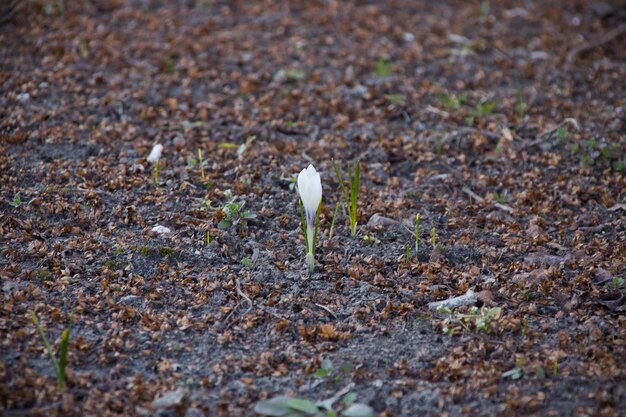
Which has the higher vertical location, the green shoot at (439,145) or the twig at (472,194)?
the green shoot at (439,145)

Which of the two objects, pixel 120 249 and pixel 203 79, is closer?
pixel 120 249

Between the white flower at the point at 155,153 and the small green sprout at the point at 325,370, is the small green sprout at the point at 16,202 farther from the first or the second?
the small green sprout at the point at 325,370

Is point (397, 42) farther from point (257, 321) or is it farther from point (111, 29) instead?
point (257, 321)

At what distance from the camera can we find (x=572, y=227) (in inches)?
119

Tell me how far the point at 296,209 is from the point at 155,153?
803mm

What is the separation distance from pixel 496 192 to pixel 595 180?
51 cm

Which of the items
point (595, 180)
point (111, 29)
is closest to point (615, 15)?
point (595, 180)

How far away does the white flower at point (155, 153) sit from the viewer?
3.33 m

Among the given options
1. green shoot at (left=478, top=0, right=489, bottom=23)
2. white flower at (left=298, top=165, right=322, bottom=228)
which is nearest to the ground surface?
green shoot at (left=478, top=0, right=489, bottom=23)

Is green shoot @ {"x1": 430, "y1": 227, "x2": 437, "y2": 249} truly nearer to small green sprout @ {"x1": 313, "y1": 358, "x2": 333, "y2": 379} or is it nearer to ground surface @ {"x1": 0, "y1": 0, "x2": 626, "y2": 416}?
ground surface @ {"x1": 0, "y1": 0, "x2": 626, "y2": 416}

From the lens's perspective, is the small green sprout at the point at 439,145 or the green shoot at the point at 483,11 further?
the green shoot at the point at 483,11

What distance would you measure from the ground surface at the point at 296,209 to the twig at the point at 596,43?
31 mm

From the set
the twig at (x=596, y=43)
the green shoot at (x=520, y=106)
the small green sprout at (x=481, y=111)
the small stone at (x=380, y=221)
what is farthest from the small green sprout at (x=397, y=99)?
the twig at (x=596, y=43)

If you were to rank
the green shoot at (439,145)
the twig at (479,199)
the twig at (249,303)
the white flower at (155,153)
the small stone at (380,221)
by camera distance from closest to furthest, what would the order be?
the twig at (249,303)
the small stone at (380,221)
the twig at (479,199)
the white flower at (155,153)
the green shoot at (439,145)
